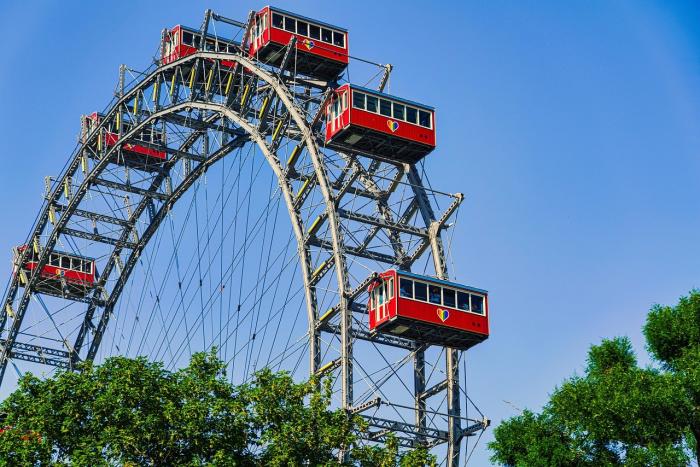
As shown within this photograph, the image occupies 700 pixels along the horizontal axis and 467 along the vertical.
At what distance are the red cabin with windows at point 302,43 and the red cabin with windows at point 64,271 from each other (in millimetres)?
39078

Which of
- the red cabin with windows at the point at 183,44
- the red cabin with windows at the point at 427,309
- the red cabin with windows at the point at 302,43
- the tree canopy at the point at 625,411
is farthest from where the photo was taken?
the red cabin with windows at the point at 183,44

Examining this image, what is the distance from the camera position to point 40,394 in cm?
5594

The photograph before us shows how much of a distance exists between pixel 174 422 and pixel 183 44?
42270 mm

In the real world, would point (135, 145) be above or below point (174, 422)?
above

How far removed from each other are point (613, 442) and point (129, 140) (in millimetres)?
48194

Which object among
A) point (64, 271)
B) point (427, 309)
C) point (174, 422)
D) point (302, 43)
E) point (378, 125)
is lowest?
point (174, 422)

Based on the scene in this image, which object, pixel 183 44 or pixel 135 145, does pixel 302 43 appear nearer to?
pixel 183 44

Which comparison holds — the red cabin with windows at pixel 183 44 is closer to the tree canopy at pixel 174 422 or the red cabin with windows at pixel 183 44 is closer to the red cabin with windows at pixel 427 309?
the red cabin with windows at pixel 427 309

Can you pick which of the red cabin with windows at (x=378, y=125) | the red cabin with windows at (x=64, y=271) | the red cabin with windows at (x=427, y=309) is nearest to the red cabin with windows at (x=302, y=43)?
the red cabin with windows at (x=378, y=125)

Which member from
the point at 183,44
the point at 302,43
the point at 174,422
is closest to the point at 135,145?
the point at 183,44

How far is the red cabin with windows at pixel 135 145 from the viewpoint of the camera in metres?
97.8

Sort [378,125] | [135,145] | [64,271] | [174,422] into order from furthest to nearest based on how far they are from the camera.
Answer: [64,271] < [135,145] < [378,125] < [174,422]

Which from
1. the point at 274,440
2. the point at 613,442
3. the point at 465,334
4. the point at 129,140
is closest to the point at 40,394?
the point at 274,440

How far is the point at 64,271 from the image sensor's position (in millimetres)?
110688
